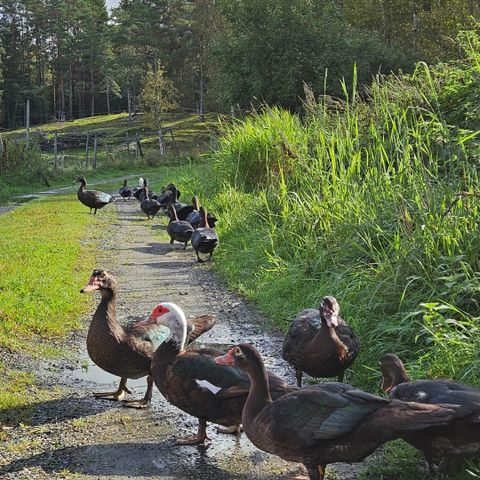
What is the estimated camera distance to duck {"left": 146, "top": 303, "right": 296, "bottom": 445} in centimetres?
461

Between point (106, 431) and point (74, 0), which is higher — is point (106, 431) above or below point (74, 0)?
below

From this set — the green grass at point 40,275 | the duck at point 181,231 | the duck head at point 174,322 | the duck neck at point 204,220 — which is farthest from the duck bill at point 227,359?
the duck at point 181,231

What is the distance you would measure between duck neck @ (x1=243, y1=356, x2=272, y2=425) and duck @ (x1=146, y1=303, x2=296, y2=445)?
8.5 inches

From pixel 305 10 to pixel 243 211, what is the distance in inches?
864

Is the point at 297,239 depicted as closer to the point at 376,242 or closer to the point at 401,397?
the point at 376,242

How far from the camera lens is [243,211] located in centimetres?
1288

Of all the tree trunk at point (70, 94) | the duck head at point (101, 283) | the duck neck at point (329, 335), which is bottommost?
the duck neck at point (329, 335)

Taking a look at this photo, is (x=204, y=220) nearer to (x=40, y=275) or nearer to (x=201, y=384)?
(x=40, y=275)

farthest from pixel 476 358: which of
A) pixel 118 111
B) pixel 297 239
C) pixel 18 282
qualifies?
pixel 118 111

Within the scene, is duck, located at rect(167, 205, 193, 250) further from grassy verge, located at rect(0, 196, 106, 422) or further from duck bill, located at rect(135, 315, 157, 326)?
duck bill, located at rect(135, 315, 157, 326)

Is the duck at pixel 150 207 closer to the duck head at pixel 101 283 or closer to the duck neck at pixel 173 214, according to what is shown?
the duck neck at pixel 173 214

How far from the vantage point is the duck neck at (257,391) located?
164 inches

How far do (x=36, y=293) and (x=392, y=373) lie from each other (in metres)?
5.26

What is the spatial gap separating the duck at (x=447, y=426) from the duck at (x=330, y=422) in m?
0.14
